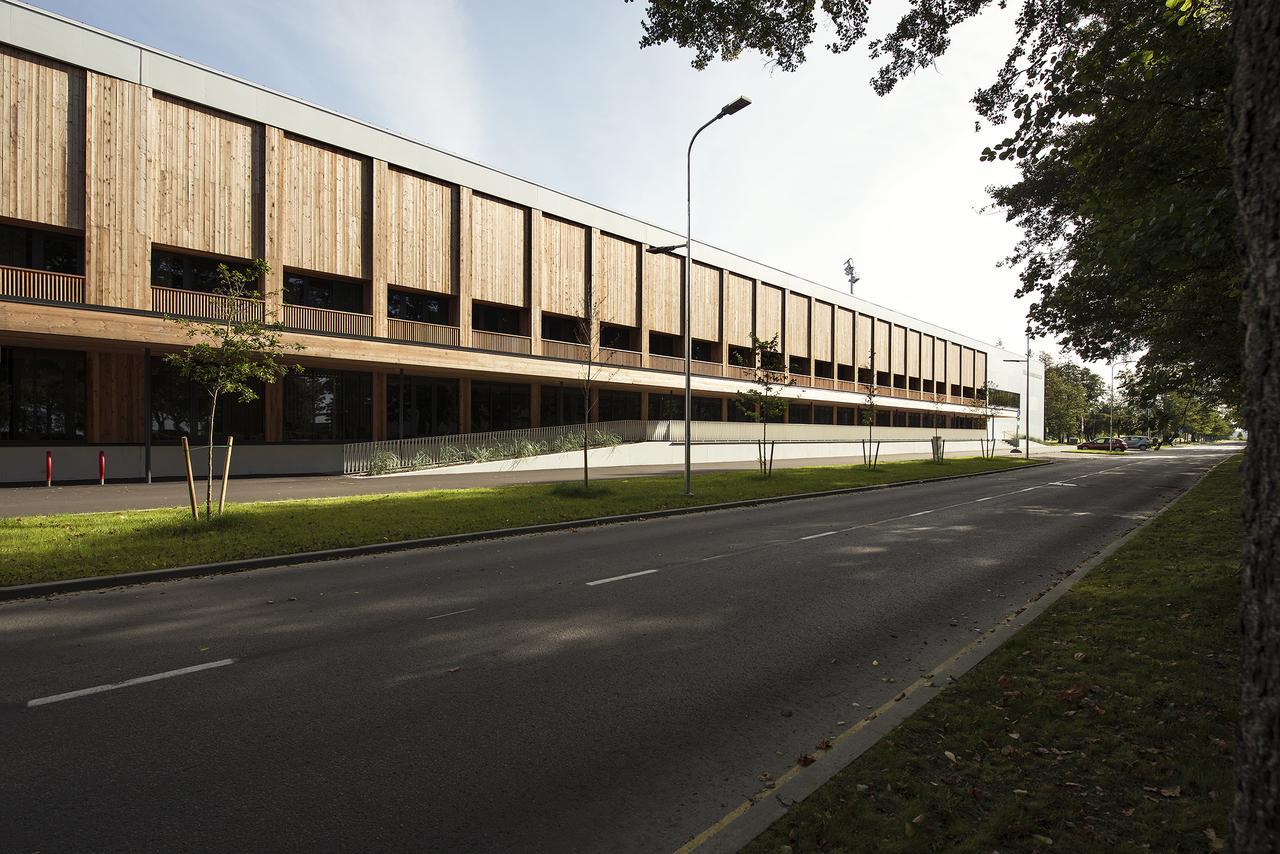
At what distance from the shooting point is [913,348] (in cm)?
6862

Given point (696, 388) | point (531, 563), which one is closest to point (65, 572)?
point (531, 563)

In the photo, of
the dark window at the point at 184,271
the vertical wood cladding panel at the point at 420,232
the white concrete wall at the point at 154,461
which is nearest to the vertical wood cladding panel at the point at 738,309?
the vertical wood cladding panel at the point at 420,232

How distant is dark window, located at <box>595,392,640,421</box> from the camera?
3928 centimetres

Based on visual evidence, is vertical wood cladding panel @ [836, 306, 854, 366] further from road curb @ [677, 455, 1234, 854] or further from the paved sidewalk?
road curb @ [677, 455, 1234, 854]

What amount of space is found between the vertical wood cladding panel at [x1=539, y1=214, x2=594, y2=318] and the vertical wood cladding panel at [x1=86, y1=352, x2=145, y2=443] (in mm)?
17659

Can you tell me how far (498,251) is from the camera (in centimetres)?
3175

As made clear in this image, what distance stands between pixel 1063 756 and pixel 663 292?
38.9 m

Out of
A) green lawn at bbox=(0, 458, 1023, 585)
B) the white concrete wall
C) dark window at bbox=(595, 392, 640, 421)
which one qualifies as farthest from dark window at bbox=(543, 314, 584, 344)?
green lawn at bbox=(0, 458, 1023, 585)

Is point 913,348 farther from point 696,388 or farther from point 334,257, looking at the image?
point 334,257

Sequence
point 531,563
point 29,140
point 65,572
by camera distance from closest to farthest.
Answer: point 65,572, point 531,563, point 29,140

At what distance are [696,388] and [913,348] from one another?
39.3m

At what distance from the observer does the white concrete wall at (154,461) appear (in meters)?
20.7

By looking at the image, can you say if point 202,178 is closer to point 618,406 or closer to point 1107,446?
point 618,406

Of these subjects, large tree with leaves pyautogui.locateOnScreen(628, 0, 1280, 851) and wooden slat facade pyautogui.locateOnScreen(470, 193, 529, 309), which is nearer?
large tree with leaves pyautogui.locateOnScreen(628, 0, 1280, 851)
